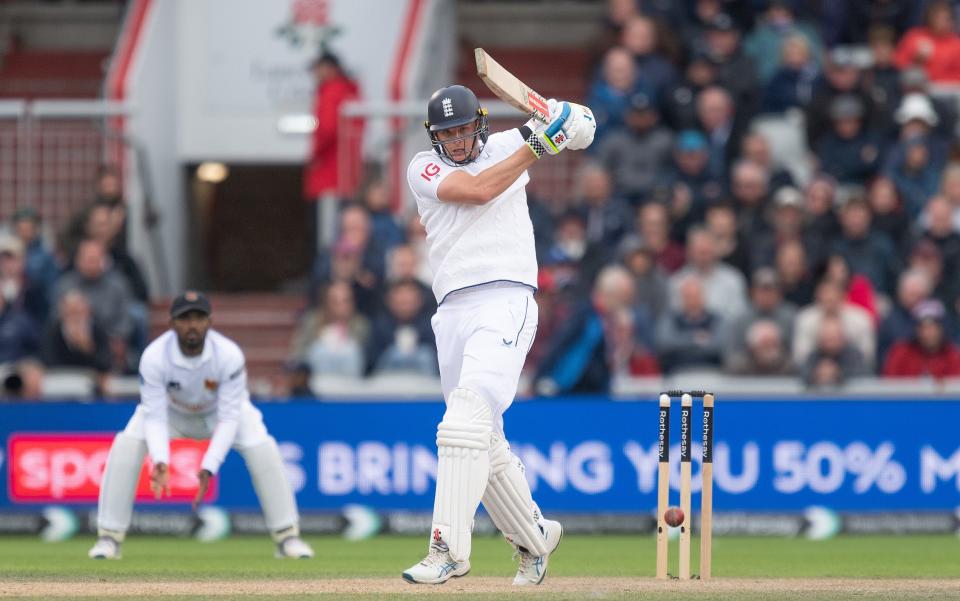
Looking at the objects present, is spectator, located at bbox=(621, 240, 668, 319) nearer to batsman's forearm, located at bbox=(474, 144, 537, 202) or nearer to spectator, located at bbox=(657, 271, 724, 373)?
spectator, located at bbox=(657, 271, 724, 373)

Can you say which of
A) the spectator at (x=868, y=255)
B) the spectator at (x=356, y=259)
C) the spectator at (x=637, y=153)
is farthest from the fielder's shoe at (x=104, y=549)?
the spectator at (x=868, y=255)

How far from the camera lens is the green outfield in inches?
348

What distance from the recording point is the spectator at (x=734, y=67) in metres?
17.2

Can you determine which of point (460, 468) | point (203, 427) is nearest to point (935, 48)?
point (203, 427)

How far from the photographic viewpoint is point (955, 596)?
8758 mm

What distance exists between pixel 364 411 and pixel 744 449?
298 centimetres

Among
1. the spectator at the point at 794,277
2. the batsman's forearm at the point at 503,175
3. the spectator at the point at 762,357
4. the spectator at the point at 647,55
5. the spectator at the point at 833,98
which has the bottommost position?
the spectator at the point at 762,357

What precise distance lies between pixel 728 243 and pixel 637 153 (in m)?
1.27

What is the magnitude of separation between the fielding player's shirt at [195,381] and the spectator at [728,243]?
5.63 m

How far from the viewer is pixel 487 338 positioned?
29.4ft

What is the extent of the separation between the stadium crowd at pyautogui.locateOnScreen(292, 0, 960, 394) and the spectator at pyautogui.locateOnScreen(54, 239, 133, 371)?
1.54 metres

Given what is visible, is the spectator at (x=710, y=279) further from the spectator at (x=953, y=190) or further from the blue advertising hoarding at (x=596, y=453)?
the spectator at (x=953, y=190)

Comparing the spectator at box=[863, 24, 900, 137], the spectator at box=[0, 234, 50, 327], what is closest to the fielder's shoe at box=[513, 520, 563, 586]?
the spectator at box=[0, 234, 50, 327]

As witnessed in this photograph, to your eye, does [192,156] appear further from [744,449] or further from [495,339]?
[495,339]
